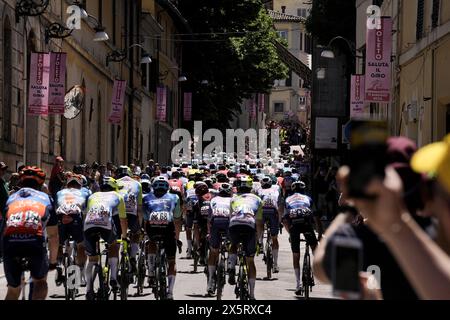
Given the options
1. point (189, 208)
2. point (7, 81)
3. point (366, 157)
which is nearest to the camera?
point (366, 157)

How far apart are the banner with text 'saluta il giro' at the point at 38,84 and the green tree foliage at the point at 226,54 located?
3443cm

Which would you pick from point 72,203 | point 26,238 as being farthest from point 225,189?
point 26,238

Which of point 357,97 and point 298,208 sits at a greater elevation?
point 357,97

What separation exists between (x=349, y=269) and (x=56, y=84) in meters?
22.4

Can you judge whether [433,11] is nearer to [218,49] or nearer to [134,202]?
[134,202]

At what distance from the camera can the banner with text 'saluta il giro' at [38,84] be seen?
79.3ft

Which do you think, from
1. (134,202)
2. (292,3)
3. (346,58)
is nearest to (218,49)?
(346,58)

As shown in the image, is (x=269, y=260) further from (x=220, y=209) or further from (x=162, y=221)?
(x=162, y=221)

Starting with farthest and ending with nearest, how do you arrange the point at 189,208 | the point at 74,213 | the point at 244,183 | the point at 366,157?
1. the point at 189,208
2. the point at 244,183
3. the point at 74,213
4. the point at 366,157

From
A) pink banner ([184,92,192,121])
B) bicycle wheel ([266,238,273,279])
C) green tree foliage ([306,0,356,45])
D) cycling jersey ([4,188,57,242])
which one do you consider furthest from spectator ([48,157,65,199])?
green tree foliage ([306,0,356,45])

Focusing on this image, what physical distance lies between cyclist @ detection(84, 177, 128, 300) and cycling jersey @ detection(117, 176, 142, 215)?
9.34 ft

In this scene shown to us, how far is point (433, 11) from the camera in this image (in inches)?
1012

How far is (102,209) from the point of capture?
13828 mm

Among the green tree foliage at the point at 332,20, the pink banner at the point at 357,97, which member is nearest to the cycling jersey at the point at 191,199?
the pink banner at the point at 357,97
